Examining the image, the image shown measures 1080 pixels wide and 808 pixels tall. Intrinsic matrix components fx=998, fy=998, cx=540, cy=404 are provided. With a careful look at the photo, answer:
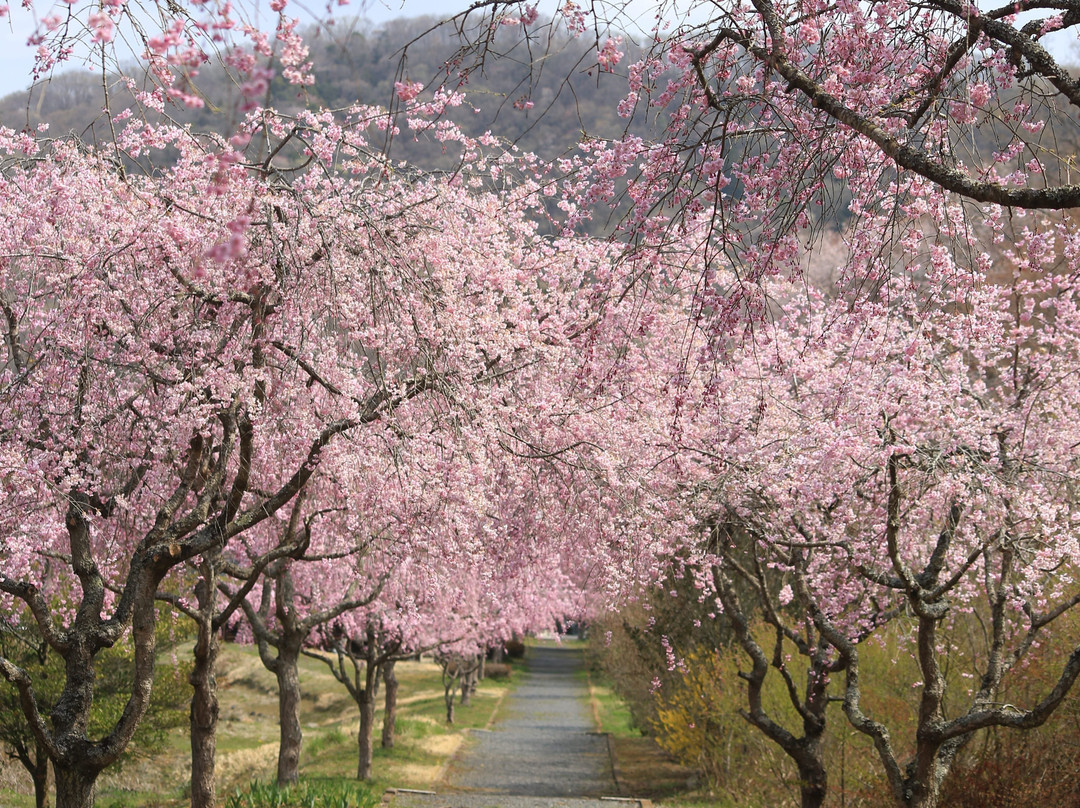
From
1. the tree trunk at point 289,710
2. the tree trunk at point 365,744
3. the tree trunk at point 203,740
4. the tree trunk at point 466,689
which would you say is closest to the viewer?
the tree trunk at point 203,740

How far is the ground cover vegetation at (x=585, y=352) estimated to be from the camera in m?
4.59

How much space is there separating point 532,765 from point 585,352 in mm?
17014

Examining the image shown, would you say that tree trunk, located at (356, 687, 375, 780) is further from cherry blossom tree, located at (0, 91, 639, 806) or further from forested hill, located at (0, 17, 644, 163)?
forested hill, located at (0, 17, 644, 163)

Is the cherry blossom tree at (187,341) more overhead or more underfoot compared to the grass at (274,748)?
more overhead

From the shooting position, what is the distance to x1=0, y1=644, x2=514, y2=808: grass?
1575 cm

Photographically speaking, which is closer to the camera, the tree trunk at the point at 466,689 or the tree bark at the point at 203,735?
the tree bark at the point at 203,735

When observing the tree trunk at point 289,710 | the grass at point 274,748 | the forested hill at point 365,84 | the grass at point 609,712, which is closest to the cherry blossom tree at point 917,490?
the forested hill at point 365,84

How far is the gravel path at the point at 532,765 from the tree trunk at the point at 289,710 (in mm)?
2440

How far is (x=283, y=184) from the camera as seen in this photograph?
637 centimetres

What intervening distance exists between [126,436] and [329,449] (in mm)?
1683

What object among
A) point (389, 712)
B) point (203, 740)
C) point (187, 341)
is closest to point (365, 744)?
point (389, 712)

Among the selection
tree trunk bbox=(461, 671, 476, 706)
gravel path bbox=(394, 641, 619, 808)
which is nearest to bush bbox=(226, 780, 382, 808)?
gravel path bbox=(394, 641, 619, 808)

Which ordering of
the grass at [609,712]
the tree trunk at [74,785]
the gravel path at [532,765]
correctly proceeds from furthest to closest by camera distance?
the grass at [609,712] → the gravel path at [532,765] → the tree trunk at [74,785]

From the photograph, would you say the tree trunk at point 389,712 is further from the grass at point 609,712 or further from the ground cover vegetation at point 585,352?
the ground cover vegetation at point 585,352
